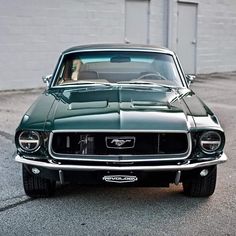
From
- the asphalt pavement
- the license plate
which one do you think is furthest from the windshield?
the license plate

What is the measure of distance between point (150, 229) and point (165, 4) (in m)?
13.0

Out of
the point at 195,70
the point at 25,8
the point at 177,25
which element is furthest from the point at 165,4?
the point at 25,8

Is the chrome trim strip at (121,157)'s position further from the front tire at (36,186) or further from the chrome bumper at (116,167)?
the front tire at (36,186)

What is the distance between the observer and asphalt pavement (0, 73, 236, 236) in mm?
4027

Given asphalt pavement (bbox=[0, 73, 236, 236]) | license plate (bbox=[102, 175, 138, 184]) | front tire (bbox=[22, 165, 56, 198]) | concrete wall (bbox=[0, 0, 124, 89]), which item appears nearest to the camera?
asphalt pavement (bbox=[0, 73, 236, 236])

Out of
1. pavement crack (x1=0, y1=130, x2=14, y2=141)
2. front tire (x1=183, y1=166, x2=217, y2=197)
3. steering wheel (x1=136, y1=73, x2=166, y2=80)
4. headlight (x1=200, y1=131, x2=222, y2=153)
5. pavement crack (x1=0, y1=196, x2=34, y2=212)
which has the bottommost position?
pavement crack (x1=0, y1=130, x2=14, y2=141)

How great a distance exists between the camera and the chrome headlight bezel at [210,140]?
4199 millimetres

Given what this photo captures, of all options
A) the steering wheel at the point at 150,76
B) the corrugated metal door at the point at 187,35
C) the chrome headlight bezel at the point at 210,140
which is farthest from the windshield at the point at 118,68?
the corrugated metal door at the point at 187,35

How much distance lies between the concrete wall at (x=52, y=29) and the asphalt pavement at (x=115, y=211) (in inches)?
282

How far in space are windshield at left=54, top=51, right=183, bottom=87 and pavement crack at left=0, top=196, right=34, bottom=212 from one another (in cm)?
147

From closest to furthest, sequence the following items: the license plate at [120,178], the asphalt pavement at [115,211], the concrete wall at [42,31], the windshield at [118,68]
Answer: the asphalt pavement at [115,211]
the license plate at [120,178]
the windshield at [118,68]
the concrete wall at [42,31]

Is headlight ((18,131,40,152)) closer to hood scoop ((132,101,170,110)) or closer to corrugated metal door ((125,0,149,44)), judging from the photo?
hood scoop ((132,101,170,110))

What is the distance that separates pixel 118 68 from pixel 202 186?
6.14 ft

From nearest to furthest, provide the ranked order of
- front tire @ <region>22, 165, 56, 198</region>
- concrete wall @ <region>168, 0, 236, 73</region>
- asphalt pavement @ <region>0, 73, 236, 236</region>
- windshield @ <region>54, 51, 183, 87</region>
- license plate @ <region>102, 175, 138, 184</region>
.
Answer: asphalt pavement @ <region>0, 73, 236, 236</region> → license plate @ <region>102, 175, 138, 184</region> → front tire @ <region>22, 165, 56, 198</region> → windshield @ <region>54, 51, 183, 87</region> → concrete wall @ <region>168, 0, 236, 73</region>
